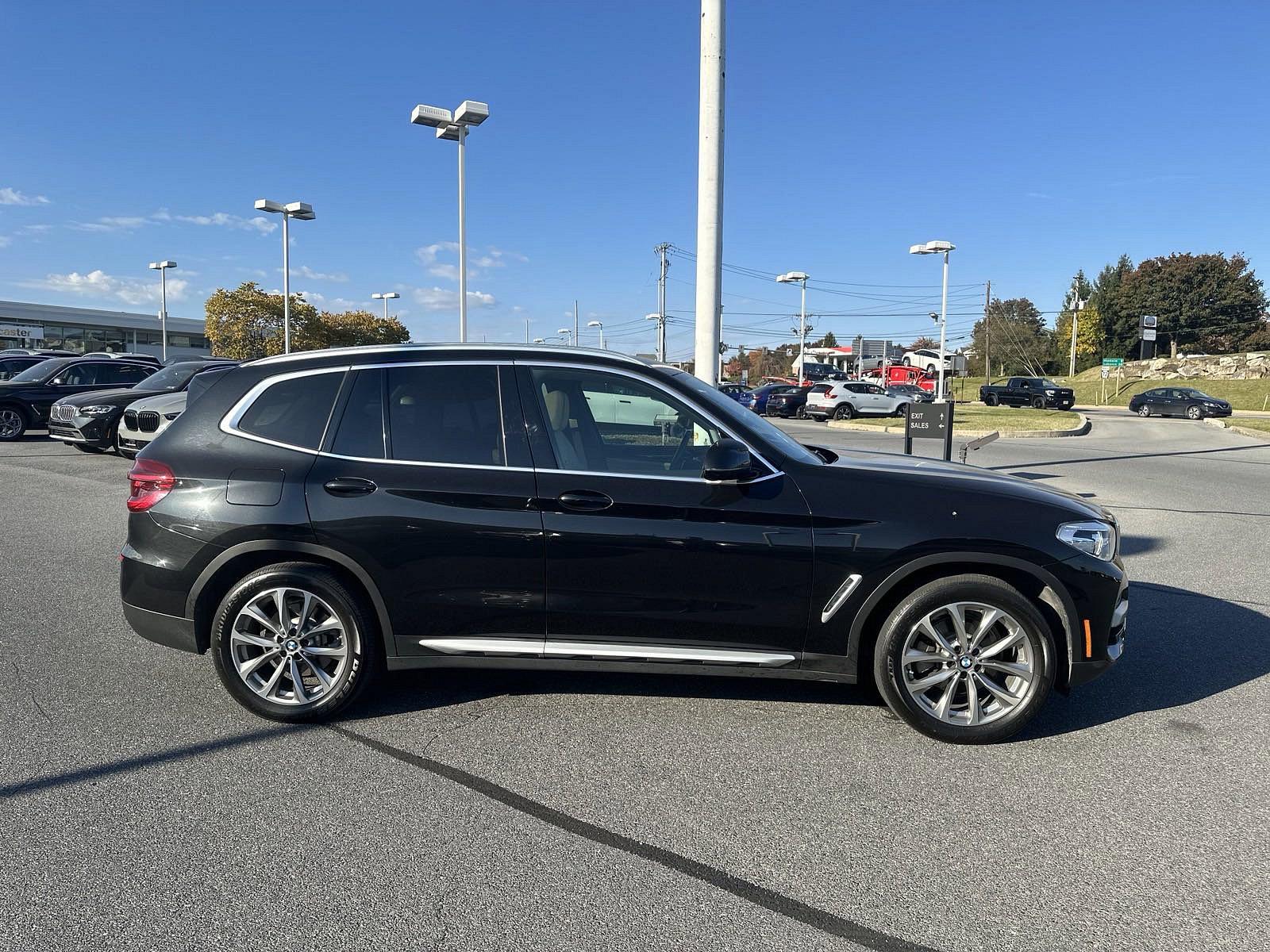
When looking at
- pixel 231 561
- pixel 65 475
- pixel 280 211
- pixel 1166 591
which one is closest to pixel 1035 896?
pixel 231 561

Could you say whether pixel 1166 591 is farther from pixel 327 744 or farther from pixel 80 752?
pixel 80 752

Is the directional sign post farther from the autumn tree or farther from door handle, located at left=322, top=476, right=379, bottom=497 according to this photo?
the autumn tree

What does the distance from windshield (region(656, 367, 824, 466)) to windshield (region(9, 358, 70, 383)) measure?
19.2 meters

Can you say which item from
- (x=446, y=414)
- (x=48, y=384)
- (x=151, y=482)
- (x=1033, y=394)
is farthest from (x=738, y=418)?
(x=1033, y=394)

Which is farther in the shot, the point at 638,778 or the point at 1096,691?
the point at 1096,691

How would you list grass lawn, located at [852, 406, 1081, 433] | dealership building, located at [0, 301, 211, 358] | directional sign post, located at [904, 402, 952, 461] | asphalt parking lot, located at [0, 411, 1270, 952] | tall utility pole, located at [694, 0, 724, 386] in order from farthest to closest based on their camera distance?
dealership building, located at [0, 301, 211, 358], grass lawn, located at [852, 406, 1081, 433], directional sign post, located at [904, 402, 952, 461], tall utility pole, located at [694, 0, 724, 386], asphalt parking lot, located at [0, 411, 1270, 952]

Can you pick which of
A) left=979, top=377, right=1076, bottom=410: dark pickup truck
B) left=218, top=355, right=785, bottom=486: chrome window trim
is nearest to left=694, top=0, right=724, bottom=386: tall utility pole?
left=218, top=355, right=785, bottom=486: chrome window trim

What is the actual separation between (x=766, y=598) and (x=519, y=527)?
45.8 inches

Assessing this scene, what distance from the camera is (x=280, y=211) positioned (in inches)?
1252

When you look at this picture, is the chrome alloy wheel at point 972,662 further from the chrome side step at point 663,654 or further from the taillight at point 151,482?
the taillight at point 151,482

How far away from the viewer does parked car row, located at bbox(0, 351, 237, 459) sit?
579 inches

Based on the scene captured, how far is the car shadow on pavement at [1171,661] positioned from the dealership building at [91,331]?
74.1 meters

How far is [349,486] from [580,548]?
3.71 ft

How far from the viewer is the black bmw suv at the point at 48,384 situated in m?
18.9
